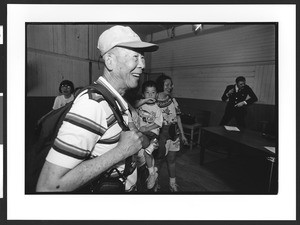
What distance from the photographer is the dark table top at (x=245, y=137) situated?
6.13 feet

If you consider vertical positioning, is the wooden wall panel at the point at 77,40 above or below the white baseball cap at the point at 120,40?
above

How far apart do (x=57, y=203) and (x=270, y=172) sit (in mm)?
1688

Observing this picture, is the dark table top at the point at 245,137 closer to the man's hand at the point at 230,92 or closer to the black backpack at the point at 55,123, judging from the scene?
the man's hand at the point at 230,92

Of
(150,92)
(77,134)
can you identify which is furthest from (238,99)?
(77,134)

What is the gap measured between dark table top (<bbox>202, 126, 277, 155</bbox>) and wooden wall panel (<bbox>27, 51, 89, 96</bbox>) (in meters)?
1.23

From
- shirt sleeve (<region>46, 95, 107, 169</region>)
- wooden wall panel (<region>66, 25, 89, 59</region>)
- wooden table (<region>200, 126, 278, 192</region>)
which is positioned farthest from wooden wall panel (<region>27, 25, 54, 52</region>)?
wooden table (<region>200, 126, 278, 192</region>)

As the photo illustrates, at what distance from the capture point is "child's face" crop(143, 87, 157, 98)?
5.86 feet

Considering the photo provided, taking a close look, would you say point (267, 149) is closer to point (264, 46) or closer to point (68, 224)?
point (264, 46)

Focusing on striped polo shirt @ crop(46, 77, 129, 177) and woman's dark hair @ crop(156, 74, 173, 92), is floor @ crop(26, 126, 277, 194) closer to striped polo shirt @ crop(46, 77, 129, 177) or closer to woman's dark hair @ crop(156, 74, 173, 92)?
woman's dark hair @ crop(156, 74, 173, 92)

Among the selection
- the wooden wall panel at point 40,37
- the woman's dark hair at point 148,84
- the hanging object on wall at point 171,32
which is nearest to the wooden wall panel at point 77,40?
the wooden wall panel at point 40,37

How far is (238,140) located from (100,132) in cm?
141

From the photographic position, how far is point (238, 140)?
2043 millimetres

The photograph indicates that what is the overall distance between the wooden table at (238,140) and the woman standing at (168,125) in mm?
255

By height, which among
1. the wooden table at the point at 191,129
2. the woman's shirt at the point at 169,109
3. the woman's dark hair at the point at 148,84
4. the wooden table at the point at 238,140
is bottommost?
the wooden table at the point at 238,140
